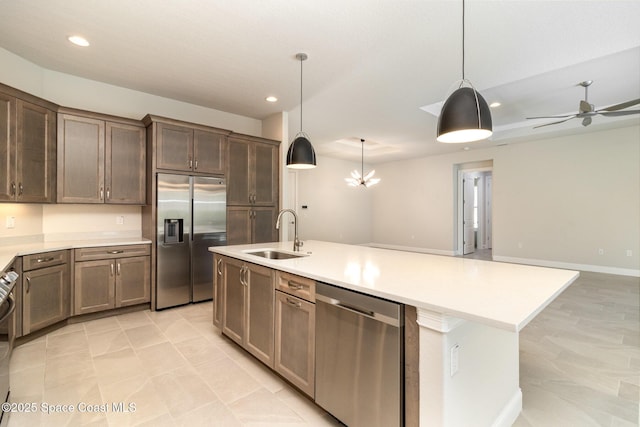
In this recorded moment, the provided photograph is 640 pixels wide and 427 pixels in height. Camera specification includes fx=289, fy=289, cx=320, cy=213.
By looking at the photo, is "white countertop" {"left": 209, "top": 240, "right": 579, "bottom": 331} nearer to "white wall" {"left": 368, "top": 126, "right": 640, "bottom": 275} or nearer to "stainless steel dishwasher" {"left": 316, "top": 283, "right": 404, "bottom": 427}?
"stainless steel dishwasher" {"left": 316, "top": 283, "right": 404, "bottom": 427}

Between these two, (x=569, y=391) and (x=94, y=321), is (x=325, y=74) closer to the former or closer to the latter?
(x=569, y=391)

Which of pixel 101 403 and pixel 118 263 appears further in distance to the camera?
pixel 118 263

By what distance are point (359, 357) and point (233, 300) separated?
1.47 meters

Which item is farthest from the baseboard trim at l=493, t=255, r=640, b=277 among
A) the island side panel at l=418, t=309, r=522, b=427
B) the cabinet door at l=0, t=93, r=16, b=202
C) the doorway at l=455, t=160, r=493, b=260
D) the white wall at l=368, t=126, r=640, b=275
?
the cabinet door at l=0, t=93, r=16, b=202

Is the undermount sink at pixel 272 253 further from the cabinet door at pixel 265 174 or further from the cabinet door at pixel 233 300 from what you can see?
the cabinet door at pixel 265 174

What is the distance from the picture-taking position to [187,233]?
383cm

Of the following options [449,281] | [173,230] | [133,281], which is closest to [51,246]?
[133,281]

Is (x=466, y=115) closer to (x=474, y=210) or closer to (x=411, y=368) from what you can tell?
(x=411, y=368)

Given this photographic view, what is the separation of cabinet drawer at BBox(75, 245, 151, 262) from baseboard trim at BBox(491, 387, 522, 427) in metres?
3.79

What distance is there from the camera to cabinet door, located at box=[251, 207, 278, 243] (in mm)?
4566

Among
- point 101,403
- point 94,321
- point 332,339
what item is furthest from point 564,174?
point 94,321

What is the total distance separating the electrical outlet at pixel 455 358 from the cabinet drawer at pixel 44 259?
3.61 meters

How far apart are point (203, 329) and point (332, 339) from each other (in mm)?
2029

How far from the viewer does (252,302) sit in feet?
7.70
